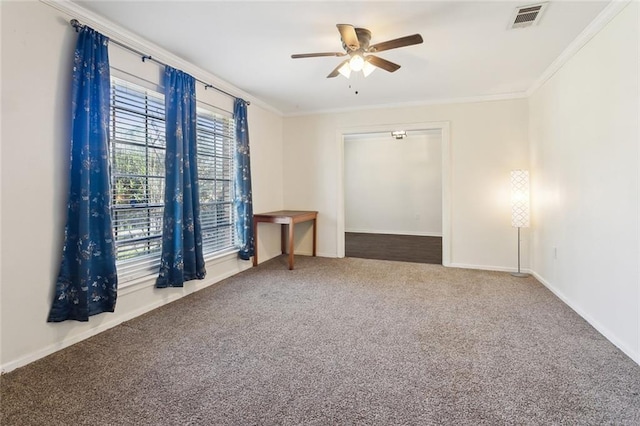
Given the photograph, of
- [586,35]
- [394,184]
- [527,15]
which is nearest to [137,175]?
[527,15]

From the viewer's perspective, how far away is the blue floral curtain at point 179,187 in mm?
2889

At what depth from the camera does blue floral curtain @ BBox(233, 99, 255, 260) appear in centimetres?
398

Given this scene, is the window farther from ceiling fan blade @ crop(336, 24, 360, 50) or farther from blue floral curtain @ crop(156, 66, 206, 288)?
ceiling fan blade @ crop(336, 24, 360, 50)

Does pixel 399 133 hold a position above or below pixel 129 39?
below

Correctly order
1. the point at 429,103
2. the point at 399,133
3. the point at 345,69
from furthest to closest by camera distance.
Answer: the point at 399,133 < the point at 429,103 < the point at 345,69

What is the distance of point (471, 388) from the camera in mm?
1675

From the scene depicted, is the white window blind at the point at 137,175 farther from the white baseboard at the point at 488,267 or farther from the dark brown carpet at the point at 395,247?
the white baseboard at the point at 488,267

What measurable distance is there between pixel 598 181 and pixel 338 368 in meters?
2.50

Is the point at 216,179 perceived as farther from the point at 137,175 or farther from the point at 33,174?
the point at 33,174

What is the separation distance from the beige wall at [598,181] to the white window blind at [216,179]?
3761 mm

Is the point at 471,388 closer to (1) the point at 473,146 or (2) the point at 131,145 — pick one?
(2) the point at 131,145

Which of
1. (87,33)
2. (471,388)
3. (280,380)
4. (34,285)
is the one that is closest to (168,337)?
(34,285)

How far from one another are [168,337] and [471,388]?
7.02 ft

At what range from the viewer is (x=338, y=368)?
1.88 meters
